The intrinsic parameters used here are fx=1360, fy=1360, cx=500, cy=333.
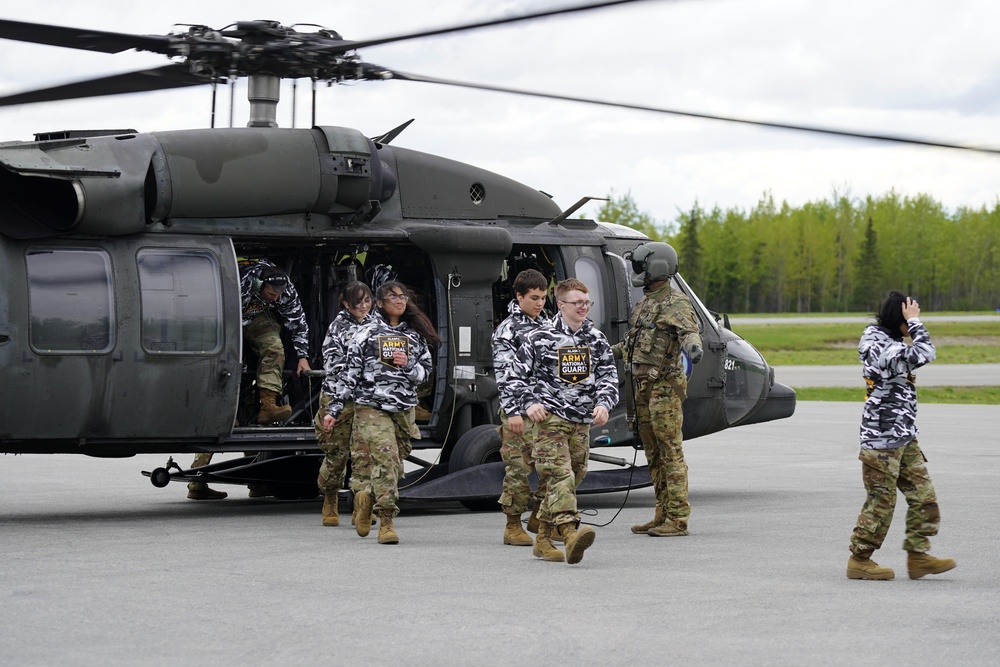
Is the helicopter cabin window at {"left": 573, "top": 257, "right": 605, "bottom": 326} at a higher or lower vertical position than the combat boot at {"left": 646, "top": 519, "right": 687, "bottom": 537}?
higher

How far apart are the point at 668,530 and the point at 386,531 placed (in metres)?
1.97

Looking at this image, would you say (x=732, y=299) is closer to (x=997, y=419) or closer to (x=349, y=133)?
(x=997, y=419)

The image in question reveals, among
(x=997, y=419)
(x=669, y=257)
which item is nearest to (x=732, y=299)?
(x=997, y=419)

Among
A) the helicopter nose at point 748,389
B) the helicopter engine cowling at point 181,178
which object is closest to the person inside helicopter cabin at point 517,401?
the helicopter engine cowling at point 181,178

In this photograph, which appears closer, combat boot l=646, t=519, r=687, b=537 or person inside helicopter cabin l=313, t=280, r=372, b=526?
combat boot l=646, t=519, r=687, b=537

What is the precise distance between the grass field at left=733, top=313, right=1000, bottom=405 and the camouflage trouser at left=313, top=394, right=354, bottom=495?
20201 mm

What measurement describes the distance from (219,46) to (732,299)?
3608 inches

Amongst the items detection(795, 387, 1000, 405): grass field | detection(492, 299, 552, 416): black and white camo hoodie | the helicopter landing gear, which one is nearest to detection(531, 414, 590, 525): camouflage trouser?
detection(492, 299, 552, 416): black and white camo hoodie

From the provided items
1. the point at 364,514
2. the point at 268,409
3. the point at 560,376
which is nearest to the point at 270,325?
the point at 268,409

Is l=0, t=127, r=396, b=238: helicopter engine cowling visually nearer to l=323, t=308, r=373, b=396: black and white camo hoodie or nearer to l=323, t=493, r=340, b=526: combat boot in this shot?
l=323, t=308, r=373, b=396: black and white camo hoodie

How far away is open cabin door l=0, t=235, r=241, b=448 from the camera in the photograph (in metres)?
9.64

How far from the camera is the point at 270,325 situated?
11.3 metres

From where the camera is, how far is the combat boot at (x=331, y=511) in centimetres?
1005

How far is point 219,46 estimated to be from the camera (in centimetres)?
938
